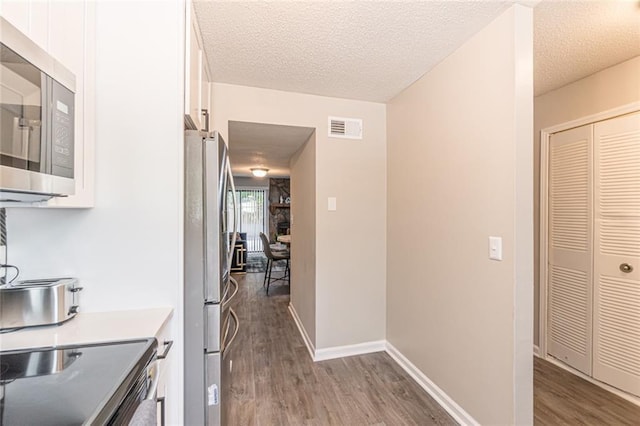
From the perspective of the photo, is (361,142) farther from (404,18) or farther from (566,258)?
Result: (566,258)

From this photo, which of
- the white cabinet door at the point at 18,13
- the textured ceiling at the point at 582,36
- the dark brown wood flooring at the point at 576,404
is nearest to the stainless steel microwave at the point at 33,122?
the white cabinet door at the point at 18,13

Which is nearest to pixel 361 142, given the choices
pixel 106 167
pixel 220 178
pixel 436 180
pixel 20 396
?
pixel 436 180

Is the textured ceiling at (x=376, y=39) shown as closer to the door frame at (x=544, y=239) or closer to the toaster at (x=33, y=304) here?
the door frame at (x=544, y=239)

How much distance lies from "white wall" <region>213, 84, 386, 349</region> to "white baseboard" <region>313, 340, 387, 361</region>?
0.04 m

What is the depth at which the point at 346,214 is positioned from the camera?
2.63 m

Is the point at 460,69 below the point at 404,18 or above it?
below

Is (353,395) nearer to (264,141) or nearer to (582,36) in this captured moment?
(264,141)

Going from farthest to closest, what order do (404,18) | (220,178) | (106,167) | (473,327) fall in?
(473,327) → (404,18) → (220,178) → (106,167)

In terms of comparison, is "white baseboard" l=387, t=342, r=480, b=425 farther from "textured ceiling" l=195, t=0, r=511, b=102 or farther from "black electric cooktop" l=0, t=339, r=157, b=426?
"textured ceiling" l=195, t=0, r=511, b=102

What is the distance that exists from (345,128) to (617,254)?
92.7 inches

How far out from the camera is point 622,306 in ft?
6.45

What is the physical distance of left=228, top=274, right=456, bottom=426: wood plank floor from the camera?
5.89 ft

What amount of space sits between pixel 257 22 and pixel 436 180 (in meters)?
1.57

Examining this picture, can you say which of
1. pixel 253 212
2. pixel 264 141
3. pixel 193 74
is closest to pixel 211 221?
pixel 193 74
